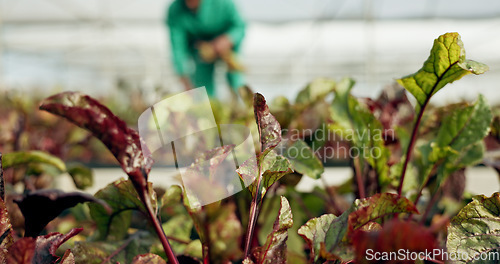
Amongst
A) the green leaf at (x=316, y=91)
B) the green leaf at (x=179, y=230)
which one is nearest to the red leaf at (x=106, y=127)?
the green leaf at (x=179, y=230)

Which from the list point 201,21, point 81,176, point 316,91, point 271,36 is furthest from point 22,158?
point 271,36

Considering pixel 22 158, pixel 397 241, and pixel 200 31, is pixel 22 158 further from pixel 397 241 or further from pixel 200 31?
pixel 200 31

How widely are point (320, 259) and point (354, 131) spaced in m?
0.26

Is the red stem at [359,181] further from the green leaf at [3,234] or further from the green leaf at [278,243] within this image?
the green leaf at [3,234]

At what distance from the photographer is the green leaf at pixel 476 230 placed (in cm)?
34

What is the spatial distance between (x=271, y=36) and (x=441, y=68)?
Answer: 641 inches

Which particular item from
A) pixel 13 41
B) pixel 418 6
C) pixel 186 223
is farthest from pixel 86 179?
pixel 13 41

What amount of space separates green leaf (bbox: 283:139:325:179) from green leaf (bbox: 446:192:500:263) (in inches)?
6.6

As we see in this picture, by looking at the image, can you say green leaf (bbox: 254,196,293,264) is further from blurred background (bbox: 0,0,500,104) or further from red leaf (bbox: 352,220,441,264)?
blurred background (bbox: 0,0,500,104)

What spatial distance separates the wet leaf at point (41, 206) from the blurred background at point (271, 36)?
30.9 feet

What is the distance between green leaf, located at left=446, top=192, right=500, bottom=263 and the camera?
1.13 feet

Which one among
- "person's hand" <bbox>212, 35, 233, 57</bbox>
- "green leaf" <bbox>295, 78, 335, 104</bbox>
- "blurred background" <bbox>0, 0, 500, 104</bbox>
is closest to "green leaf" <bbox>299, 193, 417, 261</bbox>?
"green leaf" <bbox>295, 78, 335, 104</bbox>

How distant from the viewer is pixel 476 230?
360mm

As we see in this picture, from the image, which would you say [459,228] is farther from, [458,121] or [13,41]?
[13,41]
